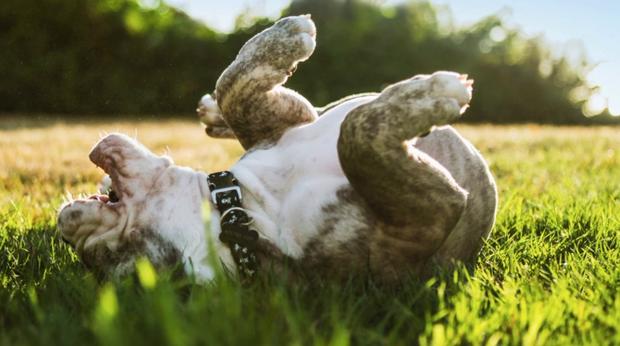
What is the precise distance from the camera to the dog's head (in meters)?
2.45

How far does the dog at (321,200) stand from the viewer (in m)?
2.30

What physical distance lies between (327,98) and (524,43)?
6.17 metres

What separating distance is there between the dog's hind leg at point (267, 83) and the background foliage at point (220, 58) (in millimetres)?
Answer: 12362

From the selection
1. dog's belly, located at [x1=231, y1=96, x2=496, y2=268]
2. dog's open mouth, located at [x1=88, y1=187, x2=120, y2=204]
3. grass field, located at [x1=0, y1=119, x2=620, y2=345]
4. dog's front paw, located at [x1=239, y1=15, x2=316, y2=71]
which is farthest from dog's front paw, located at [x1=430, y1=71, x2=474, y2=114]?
dog's open mouth, located at [x1=88, y1=187, x2=120, y2=204]

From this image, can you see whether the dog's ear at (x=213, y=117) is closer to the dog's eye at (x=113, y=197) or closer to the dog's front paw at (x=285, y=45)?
the dog's front paw at (x=285, y=45)

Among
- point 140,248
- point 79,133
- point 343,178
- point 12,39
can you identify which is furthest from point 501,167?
point 12,39

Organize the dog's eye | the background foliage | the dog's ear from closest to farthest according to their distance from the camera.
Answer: the dog's eye < the dog's ear < the background foliage

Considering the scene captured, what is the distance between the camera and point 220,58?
1599 cm

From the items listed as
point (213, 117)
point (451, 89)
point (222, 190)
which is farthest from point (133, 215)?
point (451, 89)

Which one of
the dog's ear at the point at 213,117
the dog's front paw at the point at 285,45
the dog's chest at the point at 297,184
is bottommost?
the dog's chest at the point at 297,184

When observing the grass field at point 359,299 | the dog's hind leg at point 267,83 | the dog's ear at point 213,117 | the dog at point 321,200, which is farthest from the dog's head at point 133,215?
the dog's ear at point 213,117

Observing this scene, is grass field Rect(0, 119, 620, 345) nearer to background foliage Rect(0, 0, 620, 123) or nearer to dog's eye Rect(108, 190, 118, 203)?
dog's eye Rect(108, 190, 118, 203)

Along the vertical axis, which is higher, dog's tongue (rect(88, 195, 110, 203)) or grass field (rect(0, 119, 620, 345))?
dog's tongue (rect(88, 195, 110, 203))

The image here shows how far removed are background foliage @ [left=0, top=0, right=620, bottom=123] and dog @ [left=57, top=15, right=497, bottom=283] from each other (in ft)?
41.4
